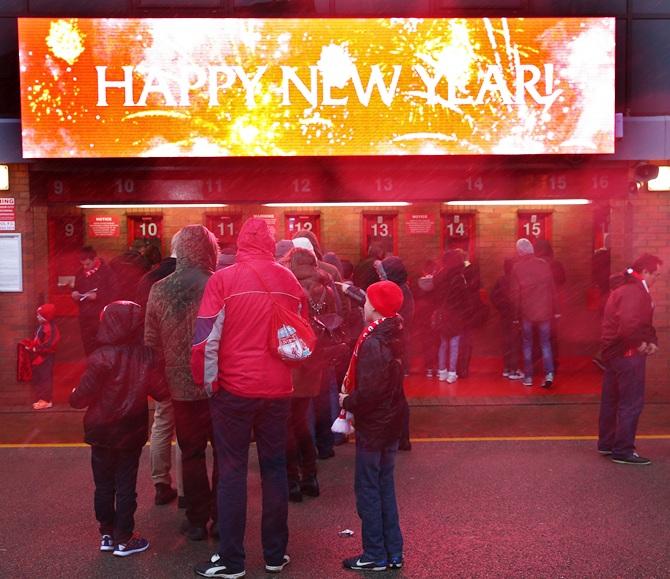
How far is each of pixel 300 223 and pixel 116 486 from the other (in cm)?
850

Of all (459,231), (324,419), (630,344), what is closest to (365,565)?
(324,419)

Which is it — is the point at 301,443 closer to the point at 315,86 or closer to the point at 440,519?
the point at 440,519

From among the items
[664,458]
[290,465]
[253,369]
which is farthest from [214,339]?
[664,458]

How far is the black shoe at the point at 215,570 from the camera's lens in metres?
4.86

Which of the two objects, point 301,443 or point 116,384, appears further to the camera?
point 301,443

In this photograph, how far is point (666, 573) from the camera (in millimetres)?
4941

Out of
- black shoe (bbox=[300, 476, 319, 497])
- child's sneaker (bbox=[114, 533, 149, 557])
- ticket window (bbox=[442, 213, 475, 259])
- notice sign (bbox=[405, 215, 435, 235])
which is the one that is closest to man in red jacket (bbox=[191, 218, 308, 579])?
child's sneaker (bbox=[114, 533, 149, 557])

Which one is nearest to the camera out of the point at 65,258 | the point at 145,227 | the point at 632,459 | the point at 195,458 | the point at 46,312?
the point at 195,458

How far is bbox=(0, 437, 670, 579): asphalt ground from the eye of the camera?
16.7ft

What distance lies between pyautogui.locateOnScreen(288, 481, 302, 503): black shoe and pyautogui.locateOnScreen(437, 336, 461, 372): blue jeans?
217 inches

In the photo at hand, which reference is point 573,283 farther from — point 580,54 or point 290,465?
point 290,465

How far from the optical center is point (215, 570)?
16.1 feet

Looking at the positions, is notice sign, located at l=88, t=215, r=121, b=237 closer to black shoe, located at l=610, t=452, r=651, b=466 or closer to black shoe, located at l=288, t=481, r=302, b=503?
black shoe, located at l=288, t=481, r=302, b=503

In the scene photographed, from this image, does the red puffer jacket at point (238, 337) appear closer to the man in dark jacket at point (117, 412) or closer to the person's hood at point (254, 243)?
the person's hood at point (254, 243)
